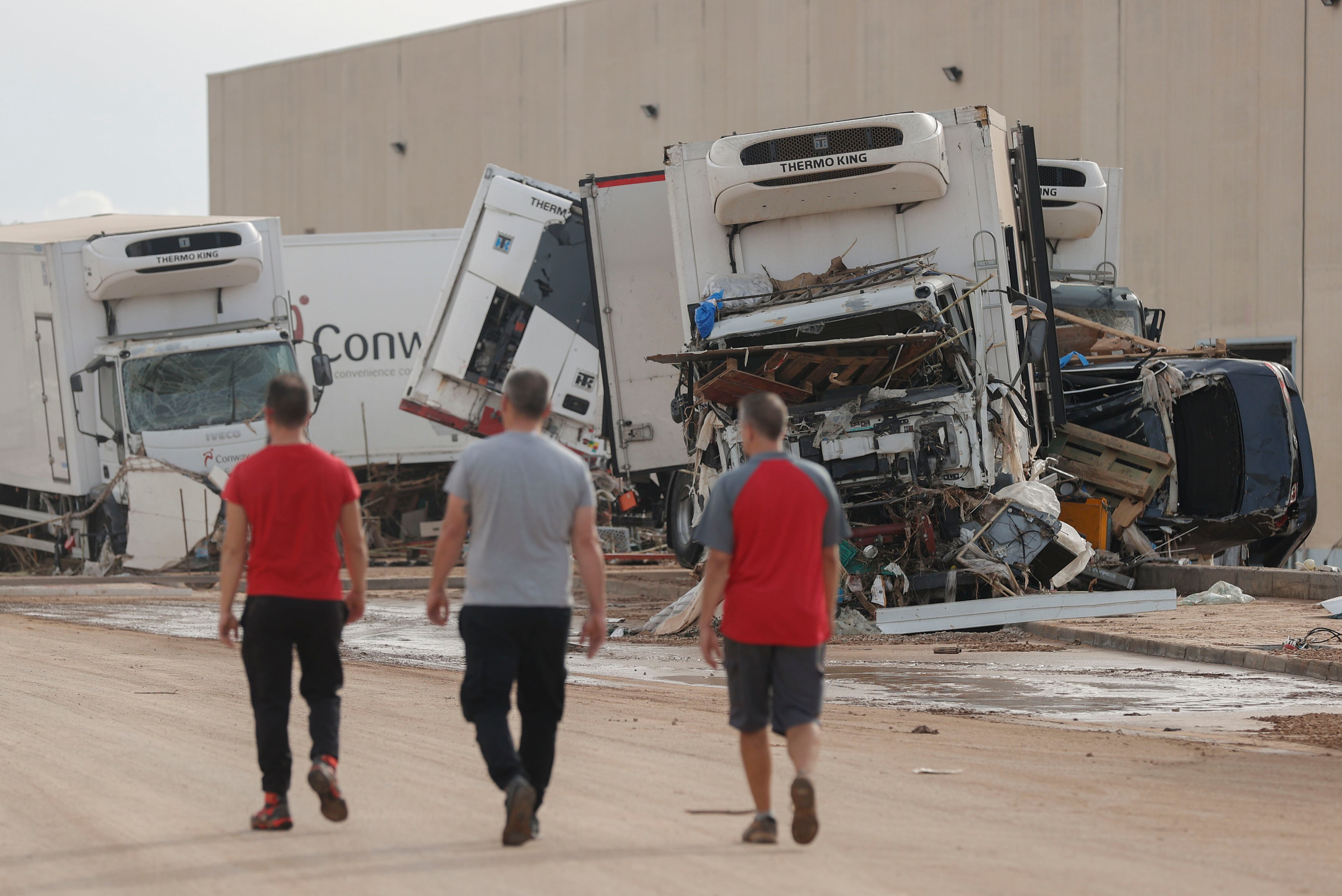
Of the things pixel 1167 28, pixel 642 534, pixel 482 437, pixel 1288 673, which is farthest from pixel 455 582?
pixel 1167 28

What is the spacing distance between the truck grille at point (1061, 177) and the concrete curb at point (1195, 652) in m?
6.67

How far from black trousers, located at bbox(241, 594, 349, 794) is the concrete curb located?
6832mm

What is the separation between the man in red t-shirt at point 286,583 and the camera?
546 cm

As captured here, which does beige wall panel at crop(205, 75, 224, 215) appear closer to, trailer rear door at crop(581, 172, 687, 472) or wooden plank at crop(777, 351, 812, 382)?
trailer rear door at crop(581, 172, 687, 472)

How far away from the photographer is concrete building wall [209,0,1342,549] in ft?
93.2

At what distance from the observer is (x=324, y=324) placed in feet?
79.0

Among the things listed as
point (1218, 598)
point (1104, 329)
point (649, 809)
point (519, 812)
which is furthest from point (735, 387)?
point (519, 812)

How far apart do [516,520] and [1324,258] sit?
26138mm

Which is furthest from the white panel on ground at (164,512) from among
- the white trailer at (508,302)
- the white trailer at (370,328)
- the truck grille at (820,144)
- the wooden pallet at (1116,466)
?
the wooden pallet at (1116,466)

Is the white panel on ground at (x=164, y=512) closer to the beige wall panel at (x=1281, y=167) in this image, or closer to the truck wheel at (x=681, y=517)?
the truck wheel at (x=681, y=517)

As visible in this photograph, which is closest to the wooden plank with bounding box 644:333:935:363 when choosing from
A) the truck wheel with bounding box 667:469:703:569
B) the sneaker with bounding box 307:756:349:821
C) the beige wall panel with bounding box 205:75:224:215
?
the truck wheel with bounding box 667:469:703:569

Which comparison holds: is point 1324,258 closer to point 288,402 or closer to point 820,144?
point 820,144

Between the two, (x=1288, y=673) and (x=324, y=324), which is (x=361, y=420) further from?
(x=1288, y=673)

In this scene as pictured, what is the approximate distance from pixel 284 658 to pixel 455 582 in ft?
45.8
